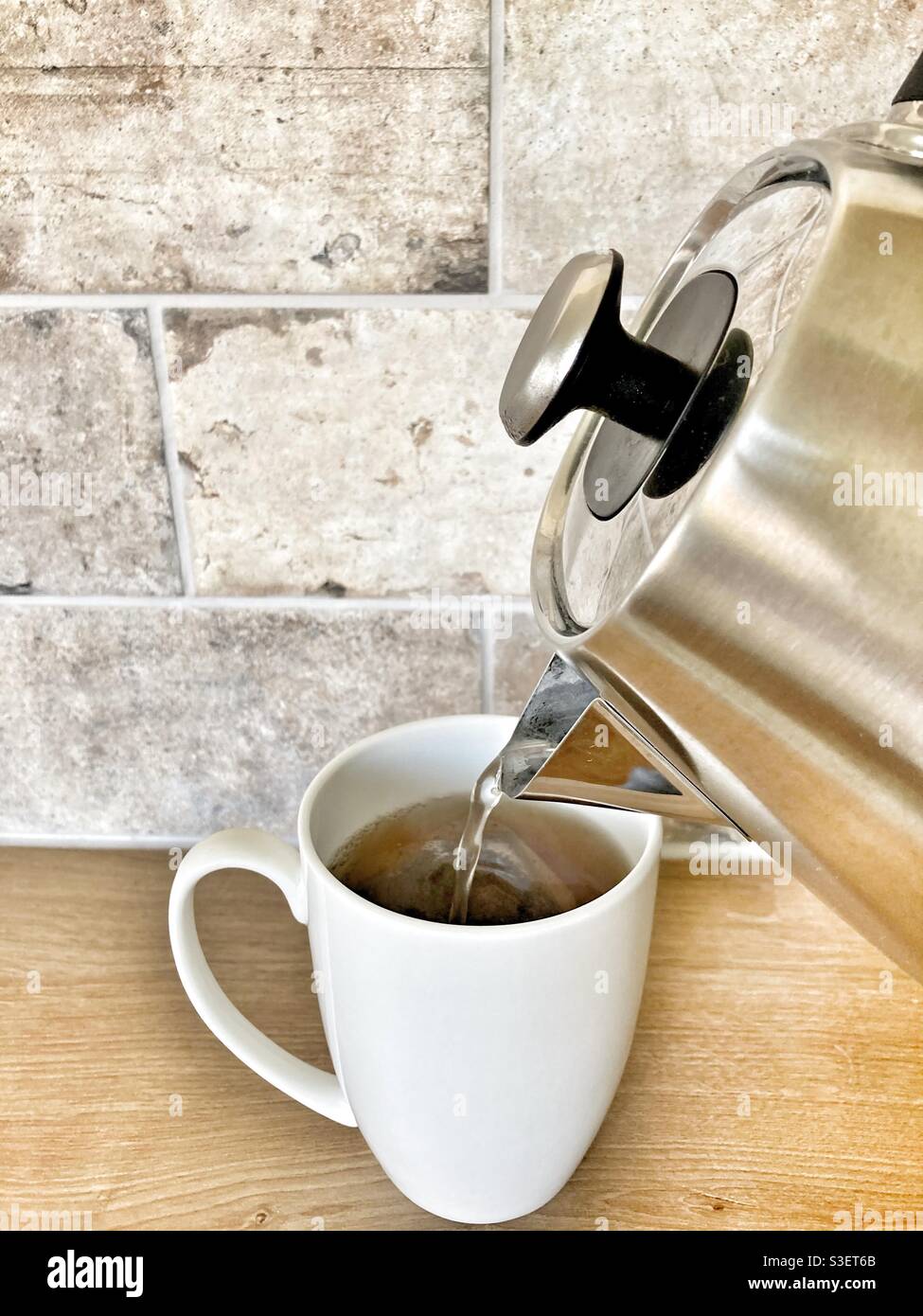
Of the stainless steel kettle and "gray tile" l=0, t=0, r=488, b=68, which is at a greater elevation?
"gray tile" l=0, t=0, r=488, b=68

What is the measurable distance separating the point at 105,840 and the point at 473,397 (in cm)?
34

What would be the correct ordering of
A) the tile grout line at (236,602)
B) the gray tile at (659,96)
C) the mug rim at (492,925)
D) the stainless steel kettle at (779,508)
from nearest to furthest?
the stainless steel kettle at (779,508)
the mug rim at (492,925)
the gray tile at (659,96)
the tile grout line at (236,602)

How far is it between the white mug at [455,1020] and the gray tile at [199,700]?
0.14m

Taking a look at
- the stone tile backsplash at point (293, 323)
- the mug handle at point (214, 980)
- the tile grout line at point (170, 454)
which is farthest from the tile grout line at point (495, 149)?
the mug handle at point (214, 980)

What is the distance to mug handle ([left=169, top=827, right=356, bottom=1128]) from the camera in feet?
1.31

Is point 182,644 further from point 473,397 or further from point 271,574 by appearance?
point 473,397

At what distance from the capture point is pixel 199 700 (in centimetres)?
58

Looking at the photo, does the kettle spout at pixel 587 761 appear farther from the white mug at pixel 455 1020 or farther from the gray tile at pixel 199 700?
the gray tile at pixel 199 700

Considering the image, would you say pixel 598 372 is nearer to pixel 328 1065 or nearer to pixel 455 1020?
pixel 455 1020

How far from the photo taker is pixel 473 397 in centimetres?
51

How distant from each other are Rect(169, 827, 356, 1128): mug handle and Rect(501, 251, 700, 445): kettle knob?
0.21 meters

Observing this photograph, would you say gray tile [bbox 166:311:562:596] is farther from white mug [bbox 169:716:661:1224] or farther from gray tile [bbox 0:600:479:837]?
white mug [bbox 169:716:661:1224]

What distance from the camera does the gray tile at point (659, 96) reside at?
45 centimetres

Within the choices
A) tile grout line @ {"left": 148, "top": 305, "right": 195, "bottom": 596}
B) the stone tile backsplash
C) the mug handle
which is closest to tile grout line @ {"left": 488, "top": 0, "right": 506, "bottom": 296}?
the stone tile backsplash
